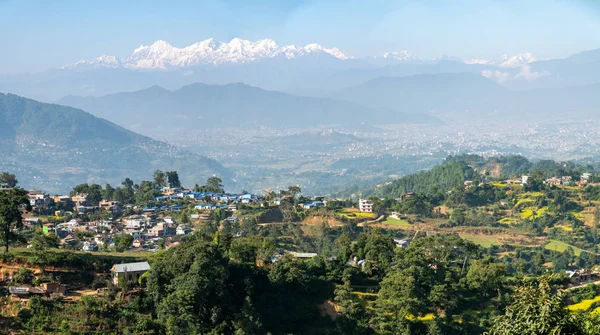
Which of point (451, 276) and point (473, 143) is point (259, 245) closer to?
point (451, 276)

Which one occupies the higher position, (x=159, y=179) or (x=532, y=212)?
(x=159, y=179)

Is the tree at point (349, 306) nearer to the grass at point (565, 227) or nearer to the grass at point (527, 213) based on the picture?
the grass at point (565, 227)

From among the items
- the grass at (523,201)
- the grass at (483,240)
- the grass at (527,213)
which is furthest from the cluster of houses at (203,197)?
the grass at (523,201)

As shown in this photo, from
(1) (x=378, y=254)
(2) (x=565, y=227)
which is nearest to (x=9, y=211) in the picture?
(1) (x=378, y=254)

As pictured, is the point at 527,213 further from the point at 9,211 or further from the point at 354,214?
the point at 9,211

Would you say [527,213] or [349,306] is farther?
[527,213]

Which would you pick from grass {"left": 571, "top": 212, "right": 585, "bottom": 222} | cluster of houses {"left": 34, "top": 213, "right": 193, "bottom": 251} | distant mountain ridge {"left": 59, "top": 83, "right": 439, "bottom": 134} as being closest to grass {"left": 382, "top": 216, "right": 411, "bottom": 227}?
grass {"left": 571, "top": 212, "right": 585, "bottom": 222}

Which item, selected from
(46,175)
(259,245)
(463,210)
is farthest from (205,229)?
(46,175)
